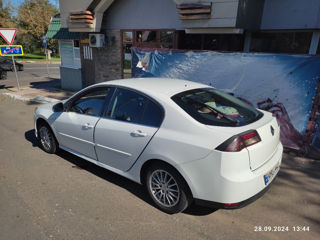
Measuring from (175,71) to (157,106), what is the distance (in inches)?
139

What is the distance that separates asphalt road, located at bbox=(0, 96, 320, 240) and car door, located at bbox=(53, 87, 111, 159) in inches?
18.4

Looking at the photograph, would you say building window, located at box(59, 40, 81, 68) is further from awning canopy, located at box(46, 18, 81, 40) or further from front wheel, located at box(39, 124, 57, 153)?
front wheel, located at box(39, 124, 57, 153)

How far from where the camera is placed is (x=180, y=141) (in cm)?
258

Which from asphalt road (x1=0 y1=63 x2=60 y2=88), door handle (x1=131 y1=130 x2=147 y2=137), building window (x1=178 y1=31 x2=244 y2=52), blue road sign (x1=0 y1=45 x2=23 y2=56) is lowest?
asphalt road (x1=0 y1=63 x2=60 y2=88)

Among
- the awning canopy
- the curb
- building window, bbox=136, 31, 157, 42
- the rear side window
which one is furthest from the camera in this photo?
the awning canopy

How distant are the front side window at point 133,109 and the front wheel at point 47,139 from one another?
168cm

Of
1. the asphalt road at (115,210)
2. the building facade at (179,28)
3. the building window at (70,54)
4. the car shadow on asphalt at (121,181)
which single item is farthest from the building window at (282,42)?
the building window at (70,54)

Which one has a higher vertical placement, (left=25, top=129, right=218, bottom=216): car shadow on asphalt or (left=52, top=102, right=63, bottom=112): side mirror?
(left=52, top=102, right=63, bottom=112): side mirror

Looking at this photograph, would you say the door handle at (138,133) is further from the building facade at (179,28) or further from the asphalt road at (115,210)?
the building facade at (179,28)

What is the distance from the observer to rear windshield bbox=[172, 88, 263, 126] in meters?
2.67

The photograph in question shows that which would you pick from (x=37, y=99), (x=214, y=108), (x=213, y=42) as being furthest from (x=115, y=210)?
(x=37, y=99)

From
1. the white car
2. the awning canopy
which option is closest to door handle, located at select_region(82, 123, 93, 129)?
the white car

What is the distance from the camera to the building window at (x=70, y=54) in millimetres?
11281

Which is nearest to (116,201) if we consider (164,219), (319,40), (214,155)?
(164,219)
